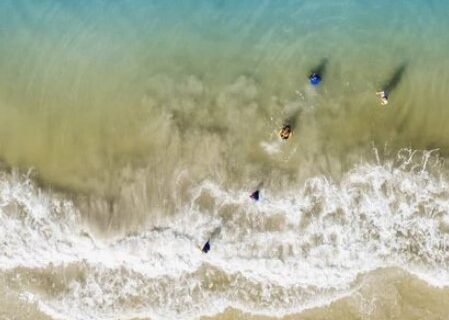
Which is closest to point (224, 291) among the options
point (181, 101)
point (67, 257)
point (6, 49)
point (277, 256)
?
point (277, 256)

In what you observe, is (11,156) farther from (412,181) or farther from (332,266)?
(412,181)

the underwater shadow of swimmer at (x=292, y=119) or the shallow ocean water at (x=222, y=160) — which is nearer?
the shallow ocean water at (x=222, y=160)

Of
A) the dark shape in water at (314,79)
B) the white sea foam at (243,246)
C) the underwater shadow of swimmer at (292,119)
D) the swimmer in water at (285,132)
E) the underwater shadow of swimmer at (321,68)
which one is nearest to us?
the white sea foam at (243,246)

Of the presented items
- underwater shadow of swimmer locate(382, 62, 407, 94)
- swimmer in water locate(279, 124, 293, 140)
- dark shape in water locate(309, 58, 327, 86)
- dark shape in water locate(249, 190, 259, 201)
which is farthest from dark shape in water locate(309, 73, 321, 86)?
dark shape in water locate(249, 190, 259, 201)

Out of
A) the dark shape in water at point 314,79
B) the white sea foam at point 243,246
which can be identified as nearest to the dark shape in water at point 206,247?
the white sea foam at point 243,246

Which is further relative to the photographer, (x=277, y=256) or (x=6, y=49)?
(x=6, y=49)

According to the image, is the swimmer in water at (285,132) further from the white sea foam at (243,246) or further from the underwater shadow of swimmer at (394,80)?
the underwater shadow of swimmer at (394,80)

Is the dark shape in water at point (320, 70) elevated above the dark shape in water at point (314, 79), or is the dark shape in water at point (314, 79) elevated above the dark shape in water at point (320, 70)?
the dark shape in water at point (320, 70)
